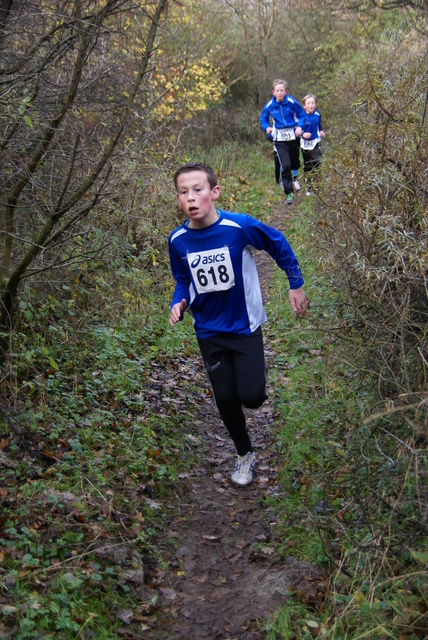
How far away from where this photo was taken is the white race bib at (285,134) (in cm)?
1255

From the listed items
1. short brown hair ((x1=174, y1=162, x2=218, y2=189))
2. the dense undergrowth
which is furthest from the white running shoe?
short brown hair ((x1=174, y1=162, x2=218, y2=189))

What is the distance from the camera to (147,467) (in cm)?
466

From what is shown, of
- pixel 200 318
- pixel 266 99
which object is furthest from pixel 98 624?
pixel 266 99

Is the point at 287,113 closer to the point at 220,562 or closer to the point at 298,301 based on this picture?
the point at 298,301

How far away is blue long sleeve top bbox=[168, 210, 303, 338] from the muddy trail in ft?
4.09

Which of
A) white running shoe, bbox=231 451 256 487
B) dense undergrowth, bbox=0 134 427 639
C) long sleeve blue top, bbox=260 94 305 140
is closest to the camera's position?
dense undergrowth, bbox=0 134 427 639

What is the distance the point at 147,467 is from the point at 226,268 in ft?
5.20

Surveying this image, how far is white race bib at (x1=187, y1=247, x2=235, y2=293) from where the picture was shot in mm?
4387

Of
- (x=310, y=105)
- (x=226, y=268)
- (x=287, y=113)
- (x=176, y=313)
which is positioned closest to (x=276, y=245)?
(x=226, y=268)

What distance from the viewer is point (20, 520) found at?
3678 millimetres

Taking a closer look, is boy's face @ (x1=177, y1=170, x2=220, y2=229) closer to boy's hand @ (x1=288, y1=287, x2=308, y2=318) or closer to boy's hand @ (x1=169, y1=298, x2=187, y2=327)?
boy's hand @ (x1=169, y1=298, x2=187, y2=327)

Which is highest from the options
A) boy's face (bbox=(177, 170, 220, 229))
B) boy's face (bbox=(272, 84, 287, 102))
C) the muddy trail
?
boy's face (bbox=(272, 84, 287, 102))

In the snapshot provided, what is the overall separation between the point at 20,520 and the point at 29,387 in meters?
1.64

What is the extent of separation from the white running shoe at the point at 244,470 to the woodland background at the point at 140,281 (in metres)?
0.73
